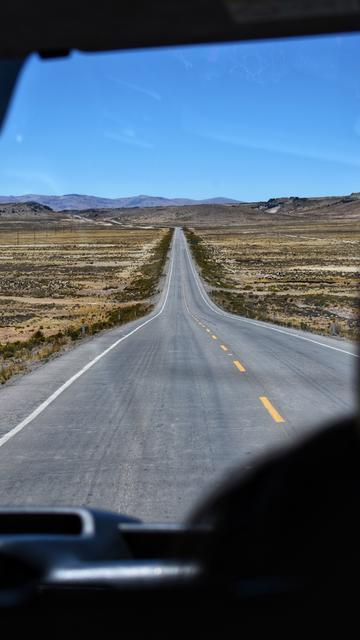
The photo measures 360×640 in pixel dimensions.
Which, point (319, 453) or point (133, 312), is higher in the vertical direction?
point (319, 453)

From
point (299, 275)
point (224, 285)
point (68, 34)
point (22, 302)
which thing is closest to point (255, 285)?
point (224, 285)

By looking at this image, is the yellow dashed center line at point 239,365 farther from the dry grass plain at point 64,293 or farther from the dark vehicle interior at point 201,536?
the dark vehicle interior at point 201,536

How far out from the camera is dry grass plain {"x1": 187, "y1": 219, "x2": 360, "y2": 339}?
39281 mm

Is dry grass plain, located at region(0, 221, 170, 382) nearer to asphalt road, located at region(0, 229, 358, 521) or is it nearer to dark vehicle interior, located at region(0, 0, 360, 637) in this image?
asphalt road, located at region(0, 229, 358, 521)

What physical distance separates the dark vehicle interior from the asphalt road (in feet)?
1.65

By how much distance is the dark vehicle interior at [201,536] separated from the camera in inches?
54.3

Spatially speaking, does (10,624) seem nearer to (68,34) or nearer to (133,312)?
(68,34)

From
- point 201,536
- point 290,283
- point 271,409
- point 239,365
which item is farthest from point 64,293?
point 201,536

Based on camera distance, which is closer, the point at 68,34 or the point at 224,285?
the point at 68,34

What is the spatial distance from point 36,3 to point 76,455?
5874 millimetres

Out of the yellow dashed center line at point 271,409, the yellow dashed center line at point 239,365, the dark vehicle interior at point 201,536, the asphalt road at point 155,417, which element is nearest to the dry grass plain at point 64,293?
the asphalt road at point 155,417

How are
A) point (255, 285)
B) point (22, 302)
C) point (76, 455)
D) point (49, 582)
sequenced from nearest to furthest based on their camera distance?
1. point (49, 582)
2. point (76, 455)
3. point (22, 302)
4. point (255, 285)

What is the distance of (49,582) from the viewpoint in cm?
244

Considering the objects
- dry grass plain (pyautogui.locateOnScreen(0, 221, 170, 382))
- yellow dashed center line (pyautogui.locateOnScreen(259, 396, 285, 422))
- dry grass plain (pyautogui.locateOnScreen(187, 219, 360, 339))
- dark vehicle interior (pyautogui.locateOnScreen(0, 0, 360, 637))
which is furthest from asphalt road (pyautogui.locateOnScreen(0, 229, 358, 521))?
dry grass plain (pyautogui.locateOnScreen(0, 221, 170, 382))
